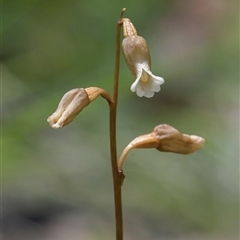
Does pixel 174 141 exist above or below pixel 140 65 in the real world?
below

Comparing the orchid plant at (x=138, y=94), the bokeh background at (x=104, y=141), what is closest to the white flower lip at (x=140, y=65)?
the orchid plant at (x=138, y=94)

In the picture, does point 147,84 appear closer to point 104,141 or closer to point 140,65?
point 140,65

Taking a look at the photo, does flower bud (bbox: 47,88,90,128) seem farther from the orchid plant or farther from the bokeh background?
the bokeh background

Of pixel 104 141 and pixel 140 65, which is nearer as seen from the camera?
pixel 140 65

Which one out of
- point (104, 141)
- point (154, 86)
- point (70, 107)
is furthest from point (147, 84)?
point (104, 141)

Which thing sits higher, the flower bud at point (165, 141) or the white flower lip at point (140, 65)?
the white flower lip at point (140, 65)

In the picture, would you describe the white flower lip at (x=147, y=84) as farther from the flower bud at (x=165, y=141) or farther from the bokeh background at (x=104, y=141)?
the bokeh background at (x=104, y=141)

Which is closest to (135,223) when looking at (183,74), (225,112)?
(225,112)
